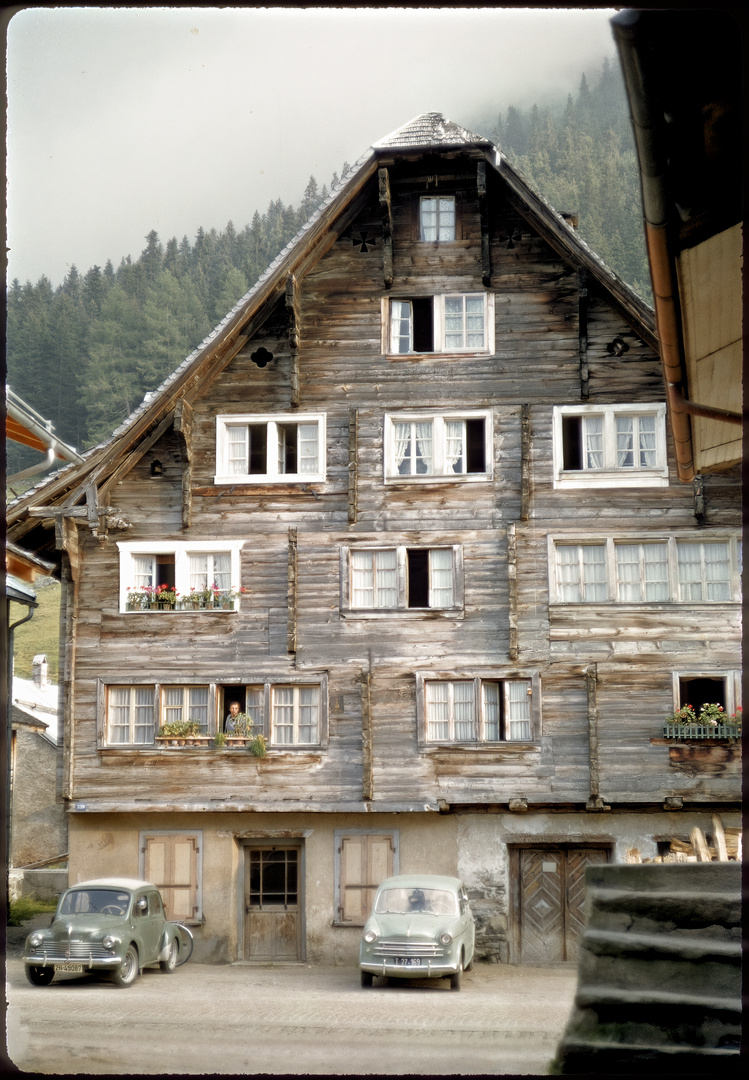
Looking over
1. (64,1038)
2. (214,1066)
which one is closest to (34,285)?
(64,1038)

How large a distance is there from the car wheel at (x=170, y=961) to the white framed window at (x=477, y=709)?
21.2 feet

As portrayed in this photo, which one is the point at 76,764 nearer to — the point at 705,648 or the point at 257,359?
the point at 257,359

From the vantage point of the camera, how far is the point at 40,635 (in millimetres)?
80875

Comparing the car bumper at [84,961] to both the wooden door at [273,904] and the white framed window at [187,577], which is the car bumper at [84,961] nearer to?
the wooden door at [273,904]

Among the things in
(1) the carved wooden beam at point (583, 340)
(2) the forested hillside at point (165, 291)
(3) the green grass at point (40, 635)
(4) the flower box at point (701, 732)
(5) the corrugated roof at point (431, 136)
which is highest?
(2) the forested hillside at point (165, 291)

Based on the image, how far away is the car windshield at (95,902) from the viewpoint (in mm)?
20438

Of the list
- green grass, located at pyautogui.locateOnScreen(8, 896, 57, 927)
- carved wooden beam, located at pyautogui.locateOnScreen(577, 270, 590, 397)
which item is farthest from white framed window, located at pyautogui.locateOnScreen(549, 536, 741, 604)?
green grass, located at pyautogui.locateOnScreen(8, 896, 57, 927)

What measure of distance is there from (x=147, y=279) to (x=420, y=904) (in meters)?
61.9

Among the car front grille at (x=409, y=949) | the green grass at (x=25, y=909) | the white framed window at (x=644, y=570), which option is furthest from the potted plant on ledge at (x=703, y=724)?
the green grass at (x=25, y=909)

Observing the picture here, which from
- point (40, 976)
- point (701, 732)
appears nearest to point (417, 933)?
point (40, 976)

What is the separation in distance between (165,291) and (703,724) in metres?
58.8

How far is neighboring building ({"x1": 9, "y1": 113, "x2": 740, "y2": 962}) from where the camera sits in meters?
24.7

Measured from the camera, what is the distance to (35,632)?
81625 millimetres

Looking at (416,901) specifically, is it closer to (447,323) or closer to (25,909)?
(447,323)
